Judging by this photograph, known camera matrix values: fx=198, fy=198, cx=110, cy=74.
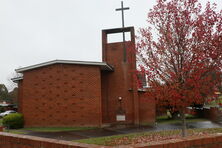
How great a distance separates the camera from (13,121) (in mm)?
15875

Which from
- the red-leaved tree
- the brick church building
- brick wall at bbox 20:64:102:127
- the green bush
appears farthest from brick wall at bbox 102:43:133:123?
the red-leaved tree

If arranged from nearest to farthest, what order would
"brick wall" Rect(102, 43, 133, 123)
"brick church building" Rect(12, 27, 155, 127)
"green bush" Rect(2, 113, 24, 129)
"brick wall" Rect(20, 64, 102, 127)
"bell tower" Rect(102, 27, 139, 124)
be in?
"green bush" Rect(2, 113, 24, 129)
"brick wall" Rect(20, 64, 102, 127)
"brick church building" Rect(12, 27, 155, 127)
"bell tower" Rect(102, 27, 139, 124)
"brick wall" Rect(102, 43, 133, 123)

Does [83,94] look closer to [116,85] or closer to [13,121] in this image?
[116,85]

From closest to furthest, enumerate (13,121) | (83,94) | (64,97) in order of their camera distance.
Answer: (13,121), (83,94), (64,97)

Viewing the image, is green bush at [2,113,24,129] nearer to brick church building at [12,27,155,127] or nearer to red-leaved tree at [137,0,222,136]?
brick church building at [12,27,155,127]

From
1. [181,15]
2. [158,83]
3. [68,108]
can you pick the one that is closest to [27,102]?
[68,108]

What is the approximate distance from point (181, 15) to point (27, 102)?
14.5m

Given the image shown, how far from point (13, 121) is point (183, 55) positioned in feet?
46.9

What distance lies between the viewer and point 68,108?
16031mm

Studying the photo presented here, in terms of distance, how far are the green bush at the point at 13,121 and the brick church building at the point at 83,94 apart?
51cm

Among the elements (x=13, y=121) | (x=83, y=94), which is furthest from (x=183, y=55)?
(x=13, y=121)

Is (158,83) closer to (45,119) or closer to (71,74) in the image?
(71,74)

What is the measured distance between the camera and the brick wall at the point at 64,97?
15836 mm

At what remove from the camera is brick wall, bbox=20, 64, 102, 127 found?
15.8 metres
